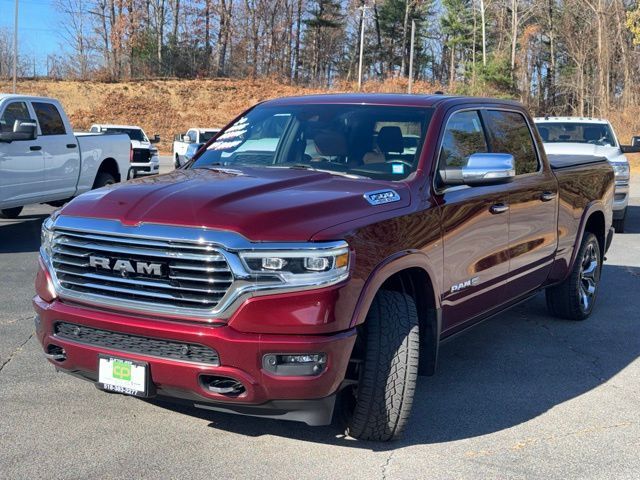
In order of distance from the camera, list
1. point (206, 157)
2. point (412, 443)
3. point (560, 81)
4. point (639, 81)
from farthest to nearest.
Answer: point (560, 81) → point (639, 81) → point (206, 157) → point (412, 443)

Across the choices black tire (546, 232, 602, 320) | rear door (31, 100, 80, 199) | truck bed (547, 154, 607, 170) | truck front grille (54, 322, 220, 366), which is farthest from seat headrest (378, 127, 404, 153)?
rear door (31, 100, 80, 199)

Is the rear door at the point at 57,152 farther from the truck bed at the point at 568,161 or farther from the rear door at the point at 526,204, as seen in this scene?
the rear door at the point at 526,204

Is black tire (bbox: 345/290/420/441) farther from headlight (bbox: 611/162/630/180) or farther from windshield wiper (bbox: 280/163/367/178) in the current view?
headlight (bbox: 611/162/630/180)

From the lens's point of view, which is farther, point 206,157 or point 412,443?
point 206,157

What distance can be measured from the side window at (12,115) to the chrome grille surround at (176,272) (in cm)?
719

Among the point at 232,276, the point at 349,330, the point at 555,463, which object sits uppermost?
the point at 232,276

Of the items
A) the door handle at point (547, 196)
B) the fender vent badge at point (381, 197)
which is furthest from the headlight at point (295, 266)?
the door handle at point (547, 196)

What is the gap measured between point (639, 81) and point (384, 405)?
153 ft

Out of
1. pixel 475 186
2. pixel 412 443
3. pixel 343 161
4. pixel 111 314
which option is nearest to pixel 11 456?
pixel 111 314

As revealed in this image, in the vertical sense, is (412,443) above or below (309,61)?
below

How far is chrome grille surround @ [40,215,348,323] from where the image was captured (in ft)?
11.2

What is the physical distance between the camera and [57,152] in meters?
11.3

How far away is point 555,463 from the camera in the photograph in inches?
154

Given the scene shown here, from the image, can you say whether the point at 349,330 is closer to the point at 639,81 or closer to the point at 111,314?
the point at 111,314
